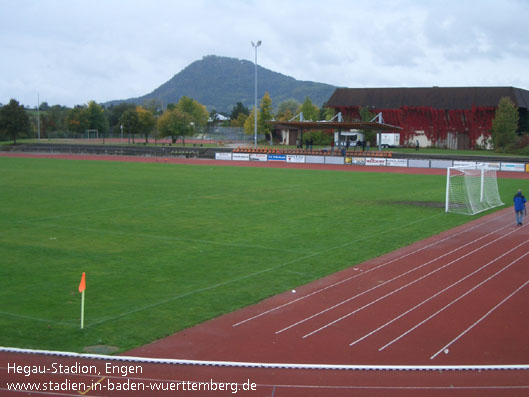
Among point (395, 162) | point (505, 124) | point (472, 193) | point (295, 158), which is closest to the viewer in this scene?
point (472, 193)

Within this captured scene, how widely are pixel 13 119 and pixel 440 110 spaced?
223 ft

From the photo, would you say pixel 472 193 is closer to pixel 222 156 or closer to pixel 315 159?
pixel 315 159

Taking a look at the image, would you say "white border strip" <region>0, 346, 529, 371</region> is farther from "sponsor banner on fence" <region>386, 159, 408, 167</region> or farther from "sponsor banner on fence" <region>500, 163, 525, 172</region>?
"sponsor banner on fence" <region>386, 159, 408, 167</region>

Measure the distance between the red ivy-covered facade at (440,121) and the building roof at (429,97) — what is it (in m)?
0.99

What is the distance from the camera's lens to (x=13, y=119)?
295ft

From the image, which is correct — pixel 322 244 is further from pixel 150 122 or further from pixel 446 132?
pixel 150 122

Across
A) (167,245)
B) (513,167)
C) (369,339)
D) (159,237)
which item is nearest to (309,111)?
(513,167)

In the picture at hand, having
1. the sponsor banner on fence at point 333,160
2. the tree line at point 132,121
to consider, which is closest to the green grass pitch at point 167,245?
the sponsor banner on fence at point 333,160

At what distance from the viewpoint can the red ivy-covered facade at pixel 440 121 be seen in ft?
283

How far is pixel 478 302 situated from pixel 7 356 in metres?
9.57

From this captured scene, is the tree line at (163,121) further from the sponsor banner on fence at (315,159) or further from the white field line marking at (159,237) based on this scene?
the white field line marking at (159,237)

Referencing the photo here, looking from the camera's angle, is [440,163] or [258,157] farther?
[258,157]

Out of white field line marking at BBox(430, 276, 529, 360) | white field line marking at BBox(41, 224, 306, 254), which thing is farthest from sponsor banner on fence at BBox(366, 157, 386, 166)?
white field line marking at BBox(430, 276, 529, 360)

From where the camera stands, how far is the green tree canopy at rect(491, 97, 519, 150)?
78.2 m
